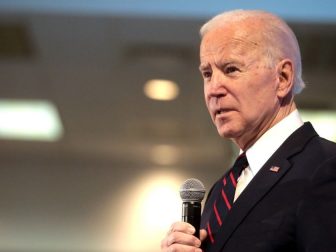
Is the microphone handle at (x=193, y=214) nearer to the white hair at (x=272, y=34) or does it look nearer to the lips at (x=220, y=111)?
the lips at (x=220, y=111)

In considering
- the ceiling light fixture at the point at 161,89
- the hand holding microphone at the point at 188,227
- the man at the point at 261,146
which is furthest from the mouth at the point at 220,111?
the ceiling light fixture at the point at 161,89

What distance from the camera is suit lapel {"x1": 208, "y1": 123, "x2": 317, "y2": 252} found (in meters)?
1.51

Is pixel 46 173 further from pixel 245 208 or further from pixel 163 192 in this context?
pixel 245 208

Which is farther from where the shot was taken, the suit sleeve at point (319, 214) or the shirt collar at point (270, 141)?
the shirt collar at point (270, 141)

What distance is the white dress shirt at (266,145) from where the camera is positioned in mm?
1668

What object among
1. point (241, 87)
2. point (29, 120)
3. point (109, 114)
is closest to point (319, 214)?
point (241, 87)

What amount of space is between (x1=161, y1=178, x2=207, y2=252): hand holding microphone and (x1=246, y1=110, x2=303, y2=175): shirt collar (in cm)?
16

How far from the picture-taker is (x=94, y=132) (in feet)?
23.6

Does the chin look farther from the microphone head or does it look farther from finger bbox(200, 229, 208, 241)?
finger bbox(200, 229, 208, 241)

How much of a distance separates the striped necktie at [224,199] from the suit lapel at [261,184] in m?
0.05

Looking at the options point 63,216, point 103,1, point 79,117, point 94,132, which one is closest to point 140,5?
point 103,1

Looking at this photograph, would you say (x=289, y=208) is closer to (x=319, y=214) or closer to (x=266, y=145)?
(x=319, y=214)

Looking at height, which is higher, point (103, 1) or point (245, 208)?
point (103, 1)

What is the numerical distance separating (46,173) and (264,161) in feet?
22.2
